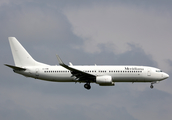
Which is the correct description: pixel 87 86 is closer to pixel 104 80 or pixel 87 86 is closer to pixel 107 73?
pixel 104 80

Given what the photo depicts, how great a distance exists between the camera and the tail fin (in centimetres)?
6544

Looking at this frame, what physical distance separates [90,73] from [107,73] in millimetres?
3117

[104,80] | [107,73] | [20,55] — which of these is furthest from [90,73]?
[20,55]

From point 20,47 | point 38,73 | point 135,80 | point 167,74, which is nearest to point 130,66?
point 135,80

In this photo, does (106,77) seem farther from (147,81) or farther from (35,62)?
(35,62)

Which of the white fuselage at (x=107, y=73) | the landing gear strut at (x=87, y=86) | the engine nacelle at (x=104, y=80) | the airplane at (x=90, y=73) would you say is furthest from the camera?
the landing gear strut at (x=87, y=86)

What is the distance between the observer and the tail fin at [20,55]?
65.4 m

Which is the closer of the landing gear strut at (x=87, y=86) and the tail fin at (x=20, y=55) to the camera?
the landing gear strut at (x=87, y=86)

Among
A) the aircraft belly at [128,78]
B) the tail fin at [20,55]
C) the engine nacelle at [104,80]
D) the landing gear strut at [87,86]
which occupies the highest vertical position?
the tail fin at [20,55]

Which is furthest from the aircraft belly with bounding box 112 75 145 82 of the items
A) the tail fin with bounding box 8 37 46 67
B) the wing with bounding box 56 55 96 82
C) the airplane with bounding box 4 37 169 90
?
the tail fin with bounding box 8 37 46 67

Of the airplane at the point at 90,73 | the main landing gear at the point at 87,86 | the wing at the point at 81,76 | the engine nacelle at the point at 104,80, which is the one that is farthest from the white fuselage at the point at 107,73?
the main landing gear at the point at 87,86

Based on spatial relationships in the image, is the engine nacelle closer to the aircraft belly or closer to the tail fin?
the aircraft belly

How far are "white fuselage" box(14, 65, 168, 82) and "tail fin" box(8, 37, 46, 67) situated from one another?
150cm

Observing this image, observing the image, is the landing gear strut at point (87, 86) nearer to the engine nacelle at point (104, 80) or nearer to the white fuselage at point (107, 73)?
the white fuselage at point (107, 73)
